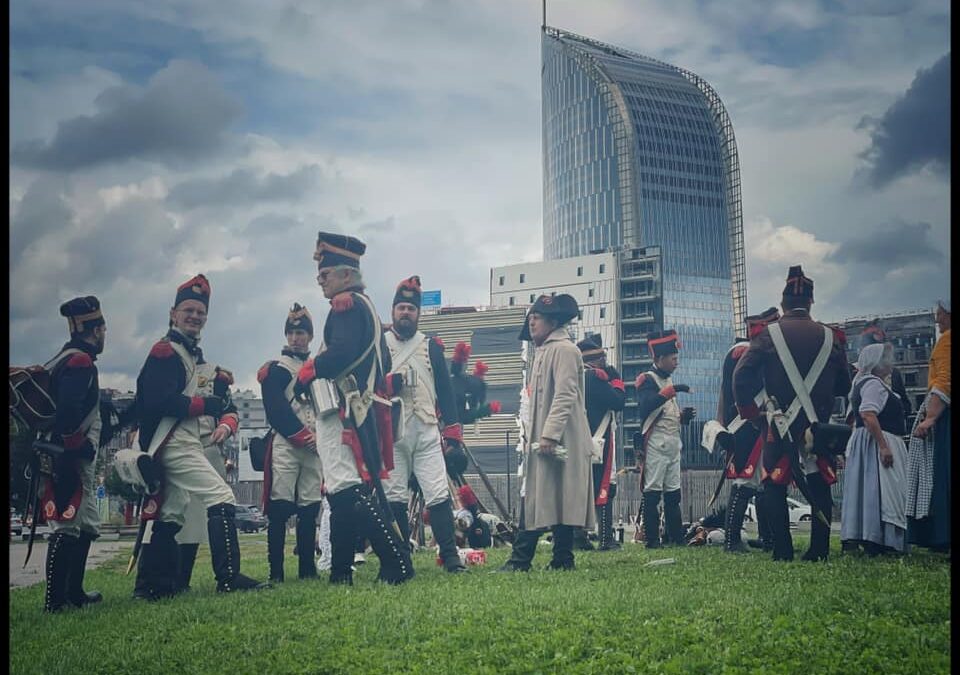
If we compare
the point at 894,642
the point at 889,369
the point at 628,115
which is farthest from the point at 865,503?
the point at 628,115

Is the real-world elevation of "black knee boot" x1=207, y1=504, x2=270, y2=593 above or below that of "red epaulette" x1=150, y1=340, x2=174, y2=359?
below

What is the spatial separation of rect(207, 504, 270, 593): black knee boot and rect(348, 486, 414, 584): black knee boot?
89 cm

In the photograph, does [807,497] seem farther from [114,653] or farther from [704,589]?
[114,653]

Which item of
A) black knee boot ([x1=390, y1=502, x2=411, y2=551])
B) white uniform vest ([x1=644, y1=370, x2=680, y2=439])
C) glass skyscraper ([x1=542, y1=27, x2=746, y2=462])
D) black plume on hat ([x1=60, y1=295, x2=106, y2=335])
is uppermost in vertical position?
glass skyscraper ([x1=542, y1=27, x2=746, y2=462])

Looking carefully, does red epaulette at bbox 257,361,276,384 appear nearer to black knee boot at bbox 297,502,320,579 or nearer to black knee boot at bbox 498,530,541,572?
black knee boot at bbox 297,502,320,579

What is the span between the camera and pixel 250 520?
10773 mm

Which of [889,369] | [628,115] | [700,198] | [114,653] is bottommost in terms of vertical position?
[114,653]

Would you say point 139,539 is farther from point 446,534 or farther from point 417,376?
point 417,376

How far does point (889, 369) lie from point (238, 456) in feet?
17.7

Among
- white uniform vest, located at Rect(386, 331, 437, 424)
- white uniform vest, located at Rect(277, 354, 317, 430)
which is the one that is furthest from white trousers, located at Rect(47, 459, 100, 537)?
white uniform vest, located at Rect(386, 331, 437, 424)

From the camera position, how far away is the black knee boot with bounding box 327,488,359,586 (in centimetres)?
776

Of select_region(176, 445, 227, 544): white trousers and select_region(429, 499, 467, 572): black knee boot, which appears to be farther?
select_region(429, 499, 467, 572): black knee boot

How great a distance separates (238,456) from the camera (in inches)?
361

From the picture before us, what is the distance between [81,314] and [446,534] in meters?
3.33
